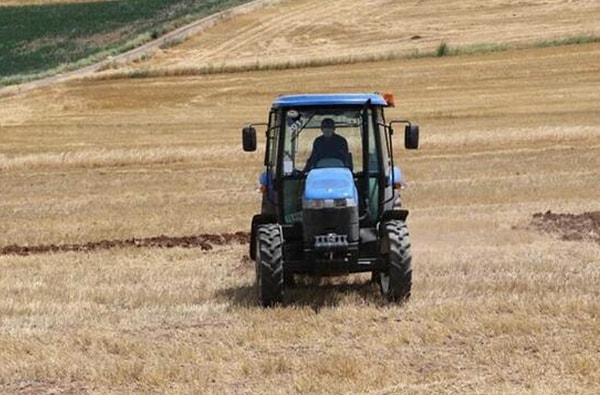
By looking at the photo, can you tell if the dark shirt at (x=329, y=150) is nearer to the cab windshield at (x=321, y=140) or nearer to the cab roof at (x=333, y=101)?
the cab windshield at (x=321, y=140)

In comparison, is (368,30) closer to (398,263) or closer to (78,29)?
Answer: (78,29)

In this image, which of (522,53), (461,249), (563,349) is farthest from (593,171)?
(522,53)

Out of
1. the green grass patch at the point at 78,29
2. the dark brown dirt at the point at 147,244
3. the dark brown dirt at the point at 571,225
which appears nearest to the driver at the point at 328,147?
the dark brown dirt at the point at 147,244

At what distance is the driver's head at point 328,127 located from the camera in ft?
31.5

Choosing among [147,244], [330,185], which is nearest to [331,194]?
[330,185]

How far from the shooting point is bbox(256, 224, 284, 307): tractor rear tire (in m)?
8.86

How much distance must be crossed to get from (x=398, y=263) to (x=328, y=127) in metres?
1.57

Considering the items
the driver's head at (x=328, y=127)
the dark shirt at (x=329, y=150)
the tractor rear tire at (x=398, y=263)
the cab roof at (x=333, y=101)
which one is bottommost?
the tractor rear tire at (x=398, y=263)

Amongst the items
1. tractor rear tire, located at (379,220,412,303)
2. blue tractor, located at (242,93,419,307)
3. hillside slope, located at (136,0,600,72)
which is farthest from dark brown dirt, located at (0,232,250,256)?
hillside slope, located at (136,0,600,72)

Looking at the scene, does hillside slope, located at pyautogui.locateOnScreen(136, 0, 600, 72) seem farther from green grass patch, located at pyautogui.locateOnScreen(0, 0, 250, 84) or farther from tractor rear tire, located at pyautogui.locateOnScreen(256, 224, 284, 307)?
tractor rear tire, located at pyautogui.locateOnScreen(256, 224, 284, 307)

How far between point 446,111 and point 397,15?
19599 millimetres

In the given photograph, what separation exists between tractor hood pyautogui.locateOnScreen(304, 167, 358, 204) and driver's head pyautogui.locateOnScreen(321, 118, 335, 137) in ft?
1.55

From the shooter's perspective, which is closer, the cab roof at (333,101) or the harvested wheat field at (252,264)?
the harvested wheat field at (252,264)

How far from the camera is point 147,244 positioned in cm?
1434
